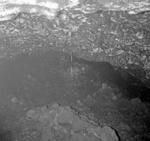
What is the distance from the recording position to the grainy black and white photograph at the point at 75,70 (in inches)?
103

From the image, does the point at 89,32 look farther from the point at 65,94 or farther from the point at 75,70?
the point at 65,94

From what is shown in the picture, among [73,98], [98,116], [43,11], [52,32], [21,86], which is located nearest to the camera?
[98,116]

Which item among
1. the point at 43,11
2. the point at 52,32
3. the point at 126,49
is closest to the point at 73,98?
the point at 126,49

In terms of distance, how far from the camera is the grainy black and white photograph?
2.63 metres

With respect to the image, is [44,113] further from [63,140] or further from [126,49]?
[126,49]

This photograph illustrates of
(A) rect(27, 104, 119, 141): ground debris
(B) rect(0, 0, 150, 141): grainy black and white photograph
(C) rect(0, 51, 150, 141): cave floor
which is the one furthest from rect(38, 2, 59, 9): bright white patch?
(A) rect(27, 104, 119, 141): ground debris

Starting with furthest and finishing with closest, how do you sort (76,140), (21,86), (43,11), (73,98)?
(43,11) < (21,86) < (73,98) < (76,140)

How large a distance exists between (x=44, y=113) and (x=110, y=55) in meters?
1.53

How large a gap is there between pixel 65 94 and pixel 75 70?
517mm

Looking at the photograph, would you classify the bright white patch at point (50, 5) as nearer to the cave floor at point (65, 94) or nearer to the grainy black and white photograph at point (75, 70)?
the grainy black and white photograph at point (75, 70)

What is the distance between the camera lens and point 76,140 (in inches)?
96.1

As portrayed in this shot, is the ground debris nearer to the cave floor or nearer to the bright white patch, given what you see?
the cave floor

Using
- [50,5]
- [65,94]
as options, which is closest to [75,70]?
[65,94]

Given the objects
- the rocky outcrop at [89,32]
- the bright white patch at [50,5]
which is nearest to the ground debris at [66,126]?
the rocky outcrop at [89,32]
